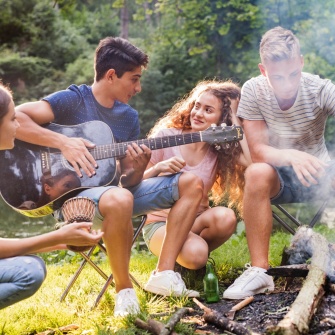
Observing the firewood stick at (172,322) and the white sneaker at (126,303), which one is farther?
the white sneaker at (126,303)

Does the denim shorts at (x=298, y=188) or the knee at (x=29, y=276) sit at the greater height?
the denim shorts at (x=298, y=188)

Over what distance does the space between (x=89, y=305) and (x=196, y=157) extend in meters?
1.27

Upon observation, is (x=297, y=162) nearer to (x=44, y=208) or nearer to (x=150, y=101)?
(x=44, y=208)

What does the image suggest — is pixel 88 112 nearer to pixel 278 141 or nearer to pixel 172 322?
pixel 278 141

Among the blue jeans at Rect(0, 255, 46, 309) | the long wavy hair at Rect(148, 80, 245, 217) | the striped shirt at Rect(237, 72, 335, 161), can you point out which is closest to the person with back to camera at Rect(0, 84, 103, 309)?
the blue jeans at Rect(0, 255, 46, 309)

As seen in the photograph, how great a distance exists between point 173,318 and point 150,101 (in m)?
11.1

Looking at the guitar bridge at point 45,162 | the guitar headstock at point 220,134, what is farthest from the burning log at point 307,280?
the guitar bridge at point 45,162

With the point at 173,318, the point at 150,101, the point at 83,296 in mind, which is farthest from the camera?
the point at 150,101

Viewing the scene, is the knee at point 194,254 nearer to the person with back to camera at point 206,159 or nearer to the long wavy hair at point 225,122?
the person with back to camera at point 206,159

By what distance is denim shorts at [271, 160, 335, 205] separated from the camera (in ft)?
12.2

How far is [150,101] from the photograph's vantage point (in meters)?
13.7

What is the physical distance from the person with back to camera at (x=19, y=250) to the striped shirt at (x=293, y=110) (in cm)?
169

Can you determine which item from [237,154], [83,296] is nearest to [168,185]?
[237,154]

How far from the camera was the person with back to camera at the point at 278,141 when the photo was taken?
356cm
